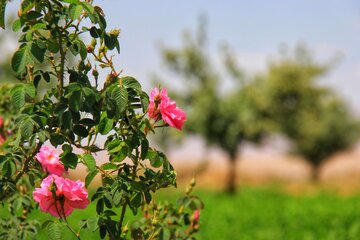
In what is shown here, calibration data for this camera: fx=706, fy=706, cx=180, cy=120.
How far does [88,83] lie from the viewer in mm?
3010

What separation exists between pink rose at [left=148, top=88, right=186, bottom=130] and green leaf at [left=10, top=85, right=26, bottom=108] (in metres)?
0.57

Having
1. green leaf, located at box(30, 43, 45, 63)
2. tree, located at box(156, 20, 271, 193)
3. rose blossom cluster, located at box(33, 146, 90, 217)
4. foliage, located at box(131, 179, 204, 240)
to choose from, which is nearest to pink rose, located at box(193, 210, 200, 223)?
foliage, located at box(131, 179, 204, 240)

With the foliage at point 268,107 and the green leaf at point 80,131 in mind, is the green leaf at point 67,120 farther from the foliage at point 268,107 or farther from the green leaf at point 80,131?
the foliage at point 268,107

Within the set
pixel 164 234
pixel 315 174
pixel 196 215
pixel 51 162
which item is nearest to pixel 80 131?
pixel 164 234

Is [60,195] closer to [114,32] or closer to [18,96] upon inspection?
[18,96]

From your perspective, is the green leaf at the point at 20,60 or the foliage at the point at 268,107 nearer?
the green leaf at the point at 20,60

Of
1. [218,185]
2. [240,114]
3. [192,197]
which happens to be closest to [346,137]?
[218,185]

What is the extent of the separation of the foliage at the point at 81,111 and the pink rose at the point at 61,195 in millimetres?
20

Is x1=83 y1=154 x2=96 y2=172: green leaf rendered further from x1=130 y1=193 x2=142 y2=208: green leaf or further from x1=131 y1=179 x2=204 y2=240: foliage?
x1=131 y1=179 x2=204 y2=240: foliage

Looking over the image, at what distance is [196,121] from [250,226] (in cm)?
1496

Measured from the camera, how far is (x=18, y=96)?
2.96 m

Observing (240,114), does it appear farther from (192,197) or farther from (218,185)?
(192,197)

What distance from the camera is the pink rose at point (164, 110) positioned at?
10.4 feet

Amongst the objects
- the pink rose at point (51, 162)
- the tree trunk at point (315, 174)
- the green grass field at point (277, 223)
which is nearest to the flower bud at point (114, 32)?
the pink rose at point (51, 162)
